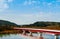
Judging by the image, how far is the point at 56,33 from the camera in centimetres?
4497
